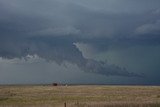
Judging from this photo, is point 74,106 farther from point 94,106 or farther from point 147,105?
point 147,105

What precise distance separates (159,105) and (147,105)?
1.50m

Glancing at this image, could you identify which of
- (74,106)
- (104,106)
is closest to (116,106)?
(104,106)

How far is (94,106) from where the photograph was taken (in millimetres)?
47406

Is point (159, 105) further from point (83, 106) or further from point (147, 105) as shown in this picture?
point (83, 106)

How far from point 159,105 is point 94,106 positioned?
8.26m

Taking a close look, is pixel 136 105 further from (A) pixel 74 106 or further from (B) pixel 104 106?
(A) pixel 74 106

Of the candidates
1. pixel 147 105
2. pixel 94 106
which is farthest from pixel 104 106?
pixel 147 105

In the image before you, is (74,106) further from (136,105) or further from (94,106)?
(136,105)

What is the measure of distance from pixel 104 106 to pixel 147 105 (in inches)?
218

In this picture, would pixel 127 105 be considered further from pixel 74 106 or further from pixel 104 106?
pixel 74 106

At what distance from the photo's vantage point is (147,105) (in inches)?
1885

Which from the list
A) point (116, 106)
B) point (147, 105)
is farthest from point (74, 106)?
point (147, 105)

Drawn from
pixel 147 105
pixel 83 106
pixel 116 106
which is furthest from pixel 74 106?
pixel 147 105

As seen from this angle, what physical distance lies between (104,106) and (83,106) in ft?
8.96
